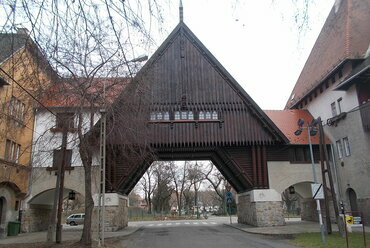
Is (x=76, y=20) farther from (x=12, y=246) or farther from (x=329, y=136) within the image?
(x=329, y=136)

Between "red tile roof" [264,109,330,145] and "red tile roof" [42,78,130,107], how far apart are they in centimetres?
1692

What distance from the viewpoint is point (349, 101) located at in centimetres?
2538

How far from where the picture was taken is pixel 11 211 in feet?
81.3

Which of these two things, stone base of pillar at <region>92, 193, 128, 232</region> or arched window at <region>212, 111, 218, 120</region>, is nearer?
stone base of pillar at <region>92, 193, 128, 232</region>

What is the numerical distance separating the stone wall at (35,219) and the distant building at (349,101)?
82.7ft

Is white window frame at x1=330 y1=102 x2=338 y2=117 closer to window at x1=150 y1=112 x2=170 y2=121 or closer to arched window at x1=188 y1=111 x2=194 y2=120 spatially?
arched window at x1=188 y1=111 x2=194 y2=120

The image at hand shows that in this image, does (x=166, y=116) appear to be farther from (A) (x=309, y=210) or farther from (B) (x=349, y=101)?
(A) (x=309, y=210)

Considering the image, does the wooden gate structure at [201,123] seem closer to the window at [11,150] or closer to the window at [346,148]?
the window at [346,148]

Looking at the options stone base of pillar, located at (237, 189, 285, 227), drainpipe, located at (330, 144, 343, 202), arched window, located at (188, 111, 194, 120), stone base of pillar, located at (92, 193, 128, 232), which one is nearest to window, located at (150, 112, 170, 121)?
arched window, located at (188, 111, 194, 120)

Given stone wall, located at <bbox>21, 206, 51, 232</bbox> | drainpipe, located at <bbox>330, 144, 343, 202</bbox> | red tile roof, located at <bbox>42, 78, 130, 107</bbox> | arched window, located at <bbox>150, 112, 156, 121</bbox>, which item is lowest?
stone wall, located at <bbox>21, 206, 51, 232</bbox>

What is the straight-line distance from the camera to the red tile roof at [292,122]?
28.4m

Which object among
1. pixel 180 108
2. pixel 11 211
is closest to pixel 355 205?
pixel 180 108

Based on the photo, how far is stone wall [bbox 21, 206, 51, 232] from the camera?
26750 millimetres

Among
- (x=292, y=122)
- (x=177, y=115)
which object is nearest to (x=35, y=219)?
(x=177, y=115)
